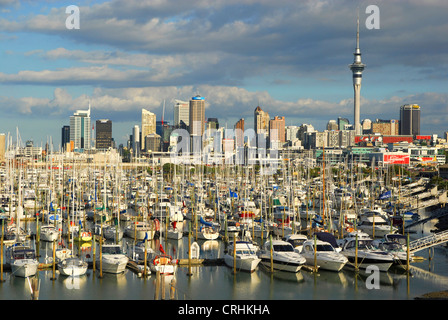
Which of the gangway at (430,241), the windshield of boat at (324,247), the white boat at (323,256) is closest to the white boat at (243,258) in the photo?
the white boat at (323,256)

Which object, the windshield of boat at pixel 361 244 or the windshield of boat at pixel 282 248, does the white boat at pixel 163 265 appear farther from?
the windshield of boat at pixel 361 244

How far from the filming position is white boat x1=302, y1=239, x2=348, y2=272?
114 ft

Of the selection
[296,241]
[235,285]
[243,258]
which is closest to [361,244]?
[296,241]

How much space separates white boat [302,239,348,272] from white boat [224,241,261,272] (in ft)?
10.9

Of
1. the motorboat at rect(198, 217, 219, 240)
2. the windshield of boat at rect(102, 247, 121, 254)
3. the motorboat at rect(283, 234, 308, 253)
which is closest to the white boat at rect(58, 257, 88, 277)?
the windshield of boat at rect(102, 247, 121, 254)

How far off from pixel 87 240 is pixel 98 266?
10138 mm

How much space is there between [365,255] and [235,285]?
862 cm

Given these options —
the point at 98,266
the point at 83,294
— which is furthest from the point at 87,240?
the point at 83,294

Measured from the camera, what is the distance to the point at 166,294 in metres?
30.3

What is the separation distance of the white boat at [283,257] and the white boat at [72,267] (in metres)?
11.1

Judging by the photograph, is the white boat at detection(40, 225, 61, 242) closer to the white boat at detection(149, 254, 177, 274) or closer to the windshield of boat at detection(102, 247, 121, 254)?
the windshield of boat at detection(102, 247, 121, 254)

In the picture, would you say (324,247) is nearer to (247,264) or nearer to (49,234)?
(247,264)

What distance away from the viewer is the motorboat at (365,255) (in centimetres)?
3528
